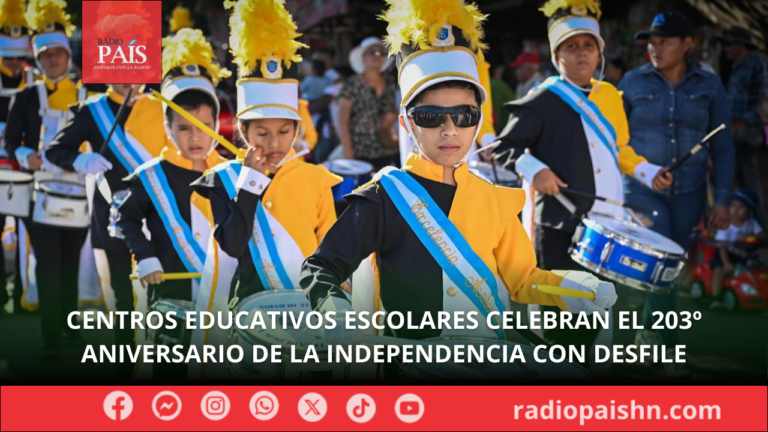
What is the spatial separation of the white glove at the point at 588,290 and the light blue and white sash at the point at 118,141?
3032 millimetres

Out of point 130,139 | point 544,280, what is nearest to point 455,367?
point 544,280

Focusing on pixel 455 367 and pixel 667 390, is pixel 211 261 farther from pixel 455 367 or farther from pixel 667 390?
pixel 667 390

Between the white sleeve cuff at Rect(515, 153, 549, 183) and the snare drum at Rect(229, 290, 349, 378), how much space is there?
5.57 feet

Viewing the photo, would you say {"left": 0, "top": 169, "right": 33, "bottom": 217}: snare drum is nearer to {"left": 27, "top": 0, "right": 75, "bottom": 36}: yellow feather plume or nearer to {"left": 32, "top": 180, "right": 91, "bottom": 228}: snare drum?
{"left": 32, "top": 180, "right": 91, "bottom": 228}: snare drum

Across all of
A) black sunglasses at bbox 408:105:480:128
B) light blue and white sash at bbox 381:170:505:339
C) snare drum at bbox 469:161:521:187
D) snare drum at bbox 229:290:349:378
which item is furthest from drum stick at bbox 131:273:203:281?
snare drum at bbox 469:161:521:187

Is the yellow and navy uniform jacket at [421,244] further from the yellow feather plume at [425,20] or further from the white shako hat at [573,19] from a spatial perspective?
the white shako hat at [573,19]

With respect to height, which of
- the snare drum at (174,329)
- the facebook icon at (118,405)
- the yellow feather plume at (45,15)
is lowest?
the facebook icon at (118,405)

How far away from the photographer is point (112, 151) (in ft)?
A: 20.5

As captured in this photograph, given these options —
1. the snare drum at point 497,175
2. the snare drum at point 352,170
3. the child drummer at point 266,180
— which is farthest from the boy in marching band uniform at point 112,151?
the snare drum at point 497,175

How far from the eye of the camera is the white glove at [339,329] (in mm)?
3408

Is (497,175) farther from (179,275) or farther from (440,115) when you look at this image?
(440,115)

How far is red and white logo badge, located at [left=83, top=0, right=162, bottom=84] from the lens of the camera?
15.6 feet

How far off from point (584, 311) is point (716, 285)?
4.45 meters

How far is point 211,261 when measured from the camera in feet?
15.8
